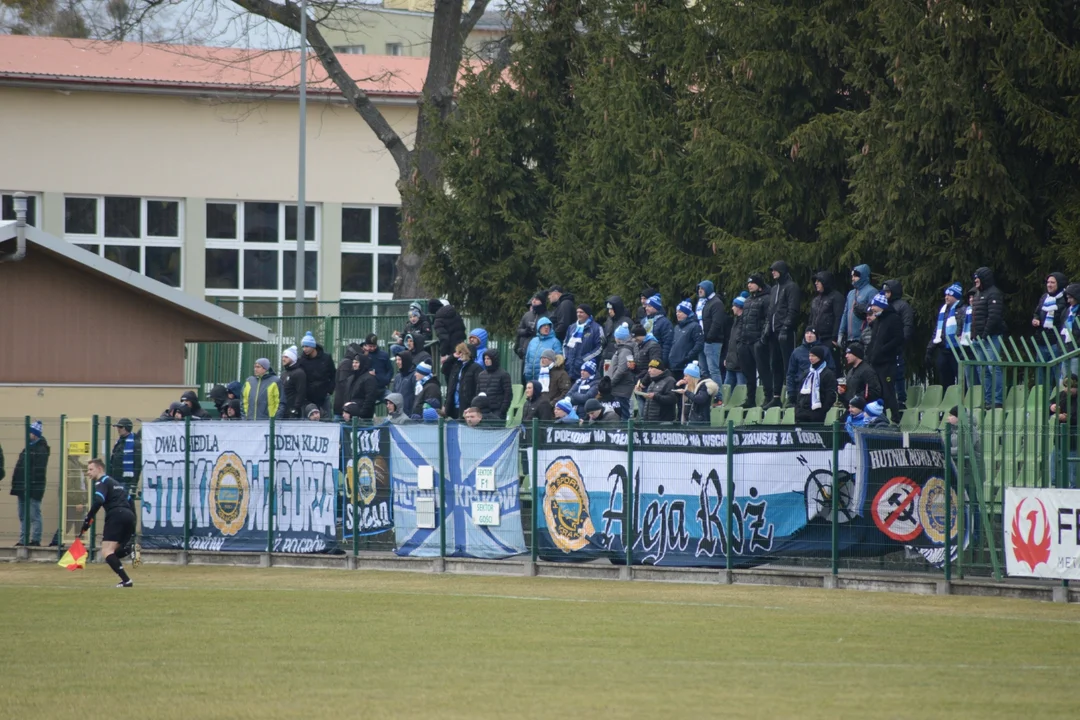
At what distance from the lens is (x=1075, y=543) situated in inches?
661

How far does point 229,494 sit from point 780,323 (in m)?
8.46

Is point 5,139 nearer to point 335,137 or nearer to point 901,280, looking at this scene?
point 335,137

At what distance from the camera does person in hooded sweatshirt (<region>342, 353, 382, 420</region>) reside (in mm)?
26125

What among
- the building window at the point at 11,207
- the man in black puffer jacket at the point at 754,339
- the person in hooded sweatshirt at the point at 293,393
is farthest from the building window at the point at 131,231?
the man in black puffer jacket at the point at 754,339

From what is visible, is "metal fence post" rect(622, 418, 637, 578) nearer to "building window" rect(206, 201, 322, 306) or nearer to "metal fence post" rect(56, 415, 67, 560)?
"metal fence post" rect(56, 415, 67, 560)

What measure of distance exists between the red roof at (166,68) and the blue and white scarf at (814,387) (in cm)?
2664

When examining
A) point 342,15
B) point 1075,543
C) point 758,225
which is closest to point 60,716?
point 1075,543

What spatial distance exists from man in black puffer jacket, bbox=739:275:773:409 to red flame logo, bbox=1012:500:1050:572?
5.99 m

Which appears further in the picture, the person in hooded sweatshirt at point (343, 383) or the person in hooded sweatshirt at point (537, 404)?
the person in hooded sweatshirt at point (343, 383)

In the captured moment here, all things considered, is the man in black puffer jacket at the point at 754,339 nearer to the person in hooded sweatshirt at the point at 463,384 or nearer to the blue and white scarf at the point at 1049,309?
the person in hooded sweatshirt at the point at 463,384

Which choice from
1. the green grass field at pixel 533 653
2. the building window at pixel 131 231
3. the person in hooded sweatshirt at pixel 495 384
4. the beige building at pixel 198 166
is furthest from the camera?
the building window at pixel 131 231

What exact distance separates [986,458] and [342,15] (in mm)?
27186

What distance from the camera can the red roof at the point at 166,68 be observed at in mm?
46344

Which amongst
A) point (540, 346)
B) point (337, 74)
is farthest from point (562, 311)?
point (337, 74)
